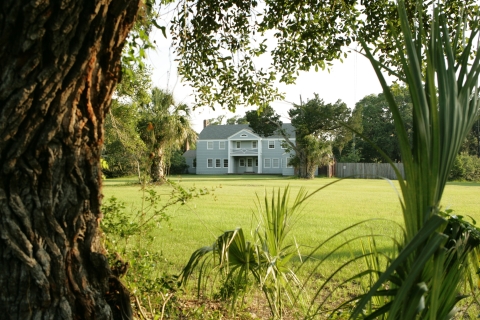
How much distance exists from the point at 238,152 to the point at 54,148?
56.7 meters

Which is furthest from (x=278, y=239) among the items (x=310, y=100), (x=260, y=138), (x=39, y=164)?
(x=260, y=138)

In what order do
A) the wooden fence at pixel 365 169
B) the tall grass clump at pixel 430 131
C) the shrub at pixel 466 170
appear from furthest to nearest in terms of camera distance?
the wooden fence at pixel 365 169 < the shrub at pixel 466 170 < the tall grass clump at pixel 430 131

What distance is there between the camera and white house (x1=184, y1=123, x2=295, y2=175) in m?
56.2

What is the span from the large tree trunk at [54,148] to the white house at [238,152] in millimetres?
52654

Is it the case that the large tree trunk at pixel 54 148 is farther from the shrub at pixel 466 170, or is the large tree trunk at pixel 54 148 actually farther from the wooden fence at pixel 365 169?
the shrub at pixel 466 170

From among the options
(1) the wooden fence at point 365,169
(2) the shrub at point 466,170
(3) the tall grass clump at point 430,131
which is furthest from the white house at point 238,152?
(3) the tall grass clump at point 430,131

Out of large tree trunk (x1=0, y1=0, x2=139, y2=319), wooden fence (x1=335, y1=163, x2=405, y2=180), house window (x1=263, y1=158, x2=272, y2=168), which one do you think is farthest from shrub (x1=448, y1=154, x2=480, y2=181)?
large tree trunk (x1=0, y1=0, x2=139, y2=319)

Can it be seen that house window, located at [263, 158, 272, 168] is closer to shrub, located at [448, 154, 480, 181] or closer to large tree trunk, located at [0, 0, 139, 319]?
shrub, located at [448, 154, 480, 181]

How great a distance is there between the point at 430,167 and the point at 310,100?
44.4 meters

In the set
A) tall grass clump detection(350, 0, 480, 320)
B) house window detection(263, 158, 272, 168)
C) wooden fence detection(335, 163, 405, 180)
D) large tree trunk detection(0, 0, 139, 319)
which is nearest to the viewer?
tall grass clump detection(350, 0, 480, 320)

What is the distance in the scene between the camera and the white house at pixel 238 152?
56219 millimetres

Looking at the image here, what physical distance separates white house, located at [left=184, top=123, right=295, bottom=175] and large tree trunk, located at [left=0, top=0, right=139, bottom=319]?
52.7 meters

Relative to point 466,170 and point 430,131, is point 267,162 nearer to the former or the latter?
point 466,170

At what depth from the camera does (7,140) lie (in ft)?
5.36
